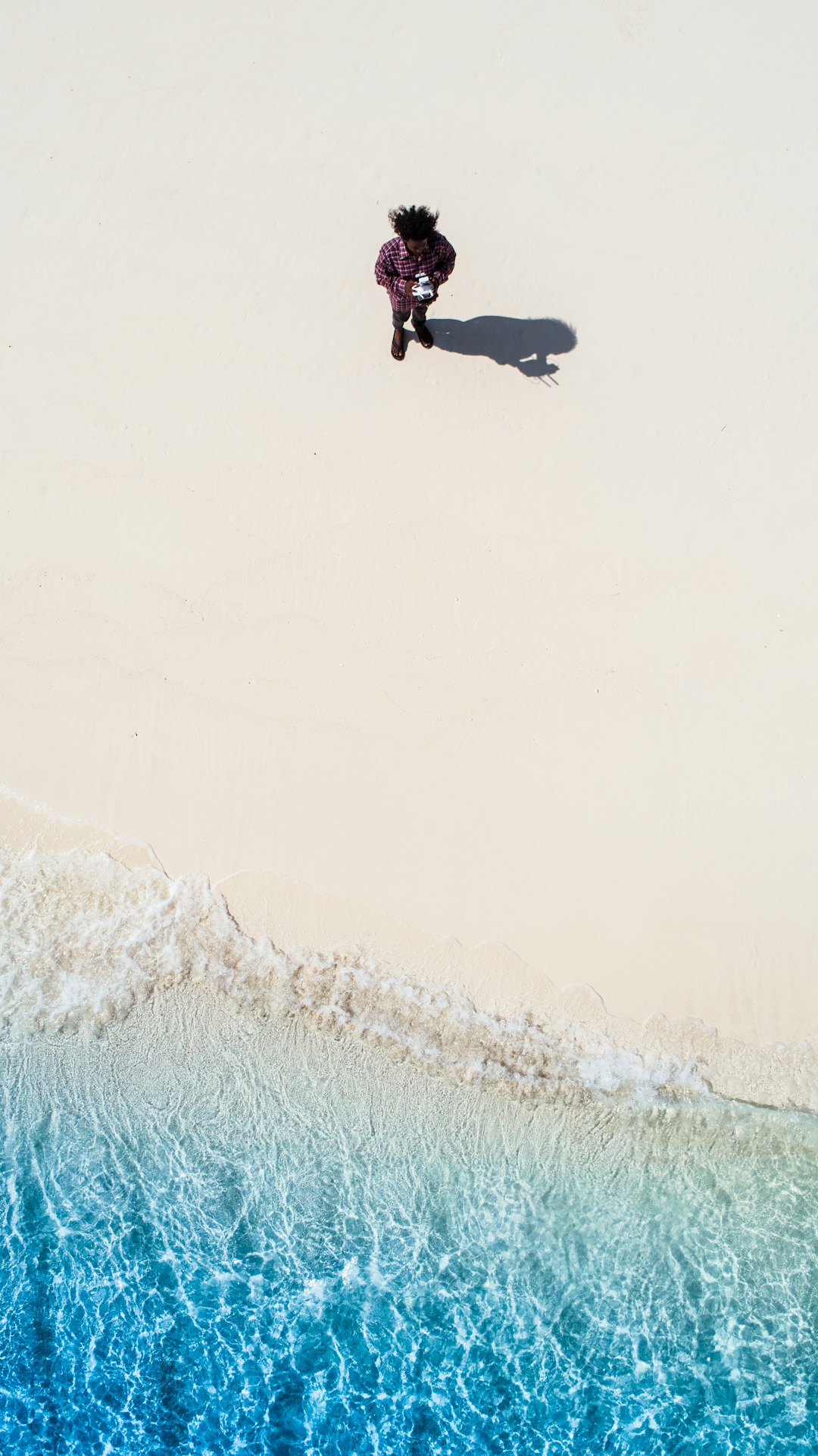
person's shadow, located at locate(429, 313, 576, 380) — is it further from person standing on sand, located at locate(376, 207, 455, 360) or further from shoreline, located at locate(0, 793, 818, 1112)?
shoreline, located at locate(0, 793, 818, 1112)

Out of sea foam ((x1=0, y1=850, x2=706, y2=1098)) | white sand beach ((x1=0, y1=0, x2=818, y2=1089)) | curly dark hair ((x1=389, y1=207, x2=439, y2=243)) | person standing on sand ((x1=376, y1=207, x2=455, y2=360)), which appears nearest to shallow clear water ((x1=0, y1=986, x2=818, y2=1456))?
→ sea foam ((x1=0, y1=850, x2=706, y2=1098))

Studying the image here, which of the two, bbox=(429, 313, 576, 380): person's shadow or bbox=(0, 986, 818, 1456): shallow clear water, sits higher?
bbox=(429, 313, 576, 380): person's shadow

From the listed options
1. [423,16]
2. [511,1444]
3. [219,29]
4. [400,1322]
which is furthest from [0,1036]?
[423,16]

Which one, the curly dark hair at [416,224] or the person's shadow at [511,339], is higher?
the person's shadow at [511,339]

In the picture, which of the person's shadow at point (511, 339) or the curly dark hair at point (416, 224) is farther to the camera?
the person's shadow at point (511, 339)

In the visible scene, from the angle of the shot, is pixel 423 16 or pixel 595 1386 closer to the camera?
pixel 595 1386

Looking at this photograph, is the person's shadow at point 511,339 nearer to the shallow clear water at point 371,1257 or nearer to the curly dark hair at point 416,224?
the curly dark hair at point 416,224

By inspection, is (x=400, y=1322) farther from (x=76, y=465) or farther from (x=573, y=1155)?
(x=76, y=465)

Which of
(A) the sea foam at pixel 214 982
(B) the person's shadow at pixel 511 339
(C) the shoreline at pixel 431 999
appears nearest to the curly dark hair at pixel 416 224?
(B) the person's shadow at pixel 511 339
